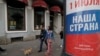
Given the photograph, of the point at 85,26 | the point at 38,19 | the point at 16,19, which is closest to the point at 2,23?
the point at 16,19

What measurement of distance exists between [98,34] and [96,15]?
30 centimetres

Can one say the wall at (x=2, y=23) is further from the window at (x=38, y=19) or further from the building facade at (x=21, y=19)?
the window at (x=38, y=19)

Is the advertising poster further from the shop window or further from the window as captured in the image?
the window

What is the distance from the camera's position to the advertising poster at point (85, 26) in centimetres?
346

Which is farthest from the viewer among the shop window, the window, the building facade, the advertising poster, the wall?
the window

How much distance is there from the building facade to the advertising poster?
11.6 m

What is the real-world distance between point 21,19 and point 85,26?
1561 cm

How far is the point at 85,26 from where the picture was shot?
348cm

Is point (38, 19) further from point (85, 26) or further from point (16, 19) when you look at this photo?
point (85, 26)

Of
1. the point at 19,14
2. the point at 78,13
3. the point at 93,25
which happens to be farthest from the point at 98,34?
the point at 19,14

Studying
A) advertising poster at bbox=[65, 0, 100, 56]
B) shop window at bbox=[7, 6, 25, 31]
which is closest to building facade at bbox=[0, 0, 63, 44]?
shop window at bbox=[7, 6, 25, 31]

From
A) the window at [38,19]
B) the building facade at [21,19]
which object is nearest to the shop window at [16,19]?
the building facade at [21,19]

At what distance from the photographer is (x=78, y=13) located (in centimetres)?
356

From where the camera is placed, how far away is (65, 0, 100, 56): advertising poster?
3.46 metres
